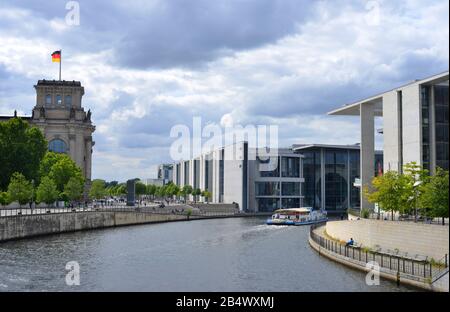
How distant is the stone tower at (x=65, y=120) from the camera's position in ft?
521

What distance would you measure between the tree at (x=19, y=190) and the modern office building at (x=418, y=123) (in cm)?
5443

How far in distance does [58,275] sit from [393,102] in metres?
50.5

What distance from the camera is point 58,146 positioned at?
160125mm

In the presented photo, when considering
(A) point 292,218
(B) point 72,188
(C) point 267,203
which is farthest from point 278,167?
(B) point 72,188

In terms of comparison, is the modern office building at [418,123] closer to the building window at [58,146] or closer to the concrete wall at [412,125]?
the concrete wall at [412,125]

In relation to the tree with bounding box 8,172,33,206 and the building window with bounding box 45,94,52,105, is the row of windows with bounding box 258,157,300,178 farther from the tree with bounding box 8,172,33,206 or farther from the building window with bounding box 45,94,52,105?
the tree with bounding box 8,172,33,206

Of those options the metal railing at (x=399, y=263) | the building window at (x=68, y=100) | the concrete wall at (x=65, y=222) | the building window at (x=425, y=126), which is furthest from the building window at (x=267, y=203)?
the metal railing at (x=399, y=263)

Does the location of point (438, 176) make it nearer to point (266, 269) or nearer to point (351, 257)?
point (351, 257)

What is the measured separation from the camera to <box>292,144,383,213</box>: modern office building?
16738cm

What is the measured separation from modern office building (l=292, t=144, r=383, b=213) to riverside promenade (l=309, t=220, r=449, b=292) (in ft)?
351

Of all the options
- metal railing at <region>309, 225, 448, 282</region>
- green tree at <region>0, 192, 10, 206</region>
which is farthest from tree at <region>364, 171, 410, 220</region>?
green tree at <region>0, 192, 10, 206</region>

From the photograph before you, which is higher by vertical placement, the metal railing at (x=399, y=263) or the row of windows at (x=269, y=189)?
the row of windows at (x=269, y=189)

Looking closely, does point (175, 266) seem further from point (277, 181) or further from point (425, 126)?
point (277, 181)
